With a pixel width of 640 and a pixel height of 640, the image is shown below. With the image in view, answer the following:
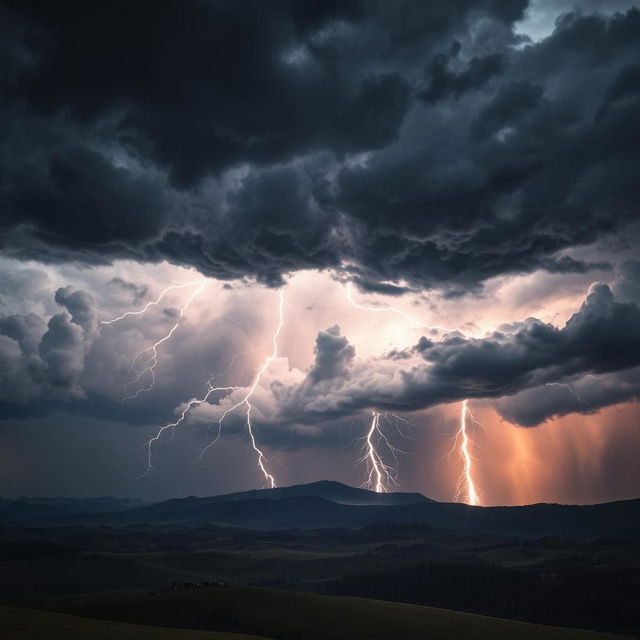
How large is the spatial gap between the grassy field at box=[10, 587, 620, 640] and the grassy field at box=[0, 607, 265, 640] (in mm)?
44075

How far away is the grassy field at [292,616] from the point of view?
11775cm

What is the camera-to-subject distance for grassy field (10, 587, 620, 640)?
117750mm

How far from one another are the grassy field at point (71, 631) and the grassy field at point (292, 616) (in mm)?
44075

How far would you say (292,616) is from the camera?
431 feet

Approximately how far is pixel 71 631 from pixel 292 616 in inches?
2641

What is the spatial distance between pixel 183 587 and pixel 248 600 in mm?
31680

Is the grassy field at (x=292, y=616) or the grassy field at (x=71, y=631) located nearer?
the grassy field at (x=71, y=631)

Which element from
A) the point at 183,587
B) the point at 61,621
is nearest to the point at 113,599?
the point at 183,587

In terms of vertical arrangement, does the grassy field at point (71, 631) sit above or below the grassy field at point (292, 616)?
above

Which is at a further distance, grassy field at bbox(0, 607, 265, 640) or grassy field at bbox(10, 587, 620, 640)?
grassy field at bbox(10, 587, 620, 640)

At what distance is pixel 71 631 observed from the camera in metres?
74.8

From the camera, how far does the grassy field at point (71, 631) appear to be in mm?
68562

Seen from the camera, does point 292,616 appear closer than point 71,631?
No

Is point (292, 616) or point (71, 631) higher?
point (71, 631)
